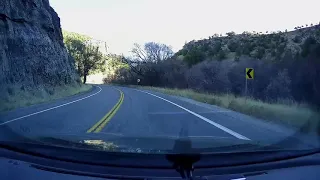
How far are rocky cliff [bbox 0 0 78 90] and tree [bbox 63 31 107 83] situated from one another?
48.5m

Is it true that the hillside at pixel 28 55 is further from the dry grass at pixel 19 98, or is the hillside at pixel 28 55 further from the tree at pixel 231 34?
the tree at pixel 231 34

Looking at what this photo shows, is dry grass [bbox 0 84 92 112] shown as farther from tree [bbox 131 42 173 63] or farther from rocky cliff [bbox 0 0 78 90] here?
tree [bbox 131 42 173 63]

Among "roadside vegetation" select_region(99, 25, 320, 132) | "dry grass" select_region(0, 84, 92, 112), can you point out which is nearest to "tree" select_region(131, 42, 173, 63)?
"roadside vegetation" select_region(99, 25, 320, 132)

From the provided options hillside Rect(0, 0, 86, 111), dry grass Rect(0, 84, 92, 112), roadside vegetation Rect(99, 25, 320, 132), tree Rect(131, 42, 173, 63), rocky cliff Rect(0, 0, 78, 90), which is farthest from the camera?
tree Rect(131, 42, 173, 63)

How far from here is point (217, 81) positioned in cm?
3903

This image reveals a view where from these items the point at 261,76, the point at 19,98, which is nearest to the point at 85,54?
the point at 261,76

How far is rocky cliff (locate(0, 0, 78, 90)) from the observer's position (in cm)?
2713

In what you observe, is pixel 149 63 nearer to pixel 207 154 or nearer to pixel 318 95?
pixel 318 95

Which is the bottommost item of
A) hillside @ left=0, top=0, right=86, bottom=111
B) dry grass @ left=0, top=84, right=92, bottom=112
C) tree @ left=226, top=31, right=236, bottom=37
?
dry grass @ left=0, top=84, right=92, bottom=112

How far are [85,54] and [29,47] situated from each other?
198ft

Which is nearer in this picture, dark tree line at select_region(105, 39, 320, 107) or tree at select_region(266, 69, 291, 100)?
dark tree line at select_region(105, 39, 320, 107)

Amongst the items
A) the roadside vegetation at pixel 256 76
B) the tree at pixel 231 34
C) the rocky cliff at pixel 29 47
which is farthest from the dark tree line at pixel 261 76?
the tree at pixel 231 34

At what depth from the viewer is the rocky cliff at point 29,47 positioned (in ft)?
89.0

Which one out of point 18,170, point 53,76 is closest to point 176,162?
point 18,170
